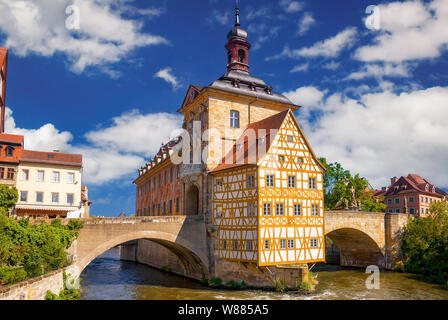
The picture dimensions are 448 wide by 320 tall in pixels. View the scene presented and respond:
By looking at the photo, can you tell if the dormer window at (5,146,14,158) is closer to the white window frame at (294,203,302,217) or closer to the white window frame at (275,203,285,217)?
the white window frame at (275,203,285,217)

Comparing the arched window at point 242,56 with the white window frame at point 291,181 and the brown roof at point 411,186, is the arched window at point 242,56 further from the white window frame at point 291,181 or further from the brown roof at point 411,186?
the brown roof at point 411,186

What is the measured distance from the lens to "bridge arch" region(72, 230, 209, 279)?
26.2 meters

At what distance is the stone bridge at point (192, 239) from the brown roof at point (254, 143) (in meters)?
5.38

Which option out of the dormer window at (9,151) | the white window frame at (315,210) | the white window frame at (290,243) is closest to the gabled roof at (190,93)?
the white window frame at (315,210)

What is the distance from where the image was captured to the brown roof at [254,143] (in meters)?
28.3

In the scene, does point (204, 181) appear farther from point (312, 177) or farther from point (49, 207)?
point (49, 207)

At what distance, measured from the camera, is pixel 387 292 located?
2831cm

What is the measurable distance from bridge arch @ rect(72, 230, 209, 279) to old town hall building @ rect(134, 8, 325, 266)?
2083 mm

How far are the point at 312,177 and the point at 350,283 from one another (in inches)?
386

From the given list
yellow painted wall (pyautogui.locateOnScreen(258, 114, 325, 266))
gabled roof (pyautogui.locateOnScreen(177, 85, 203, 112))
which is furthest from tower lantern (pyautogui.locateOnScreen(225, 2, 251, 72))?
yellow painted wall (pyautogui.locateOnScreen(258, 114, 325, 266))

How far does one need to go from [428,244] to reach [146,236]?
2642cm

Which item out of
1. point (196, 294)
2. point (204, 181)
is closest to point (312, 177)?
point (204, 181)

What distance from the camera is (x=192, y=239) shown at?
3070 centimetres

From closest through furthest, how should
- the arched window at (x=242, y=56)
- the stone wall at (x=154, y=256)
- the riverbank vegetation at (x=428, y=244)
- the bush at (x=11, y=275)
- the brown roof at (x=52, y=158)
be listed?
the bush at (x=11, y=275)
the riverbank vegetation at (x=428, y=244)
the brown roof at (x=52, y=158)
the stone wall at (x=154, y=256)
the arched window at (x=242, y=56)
